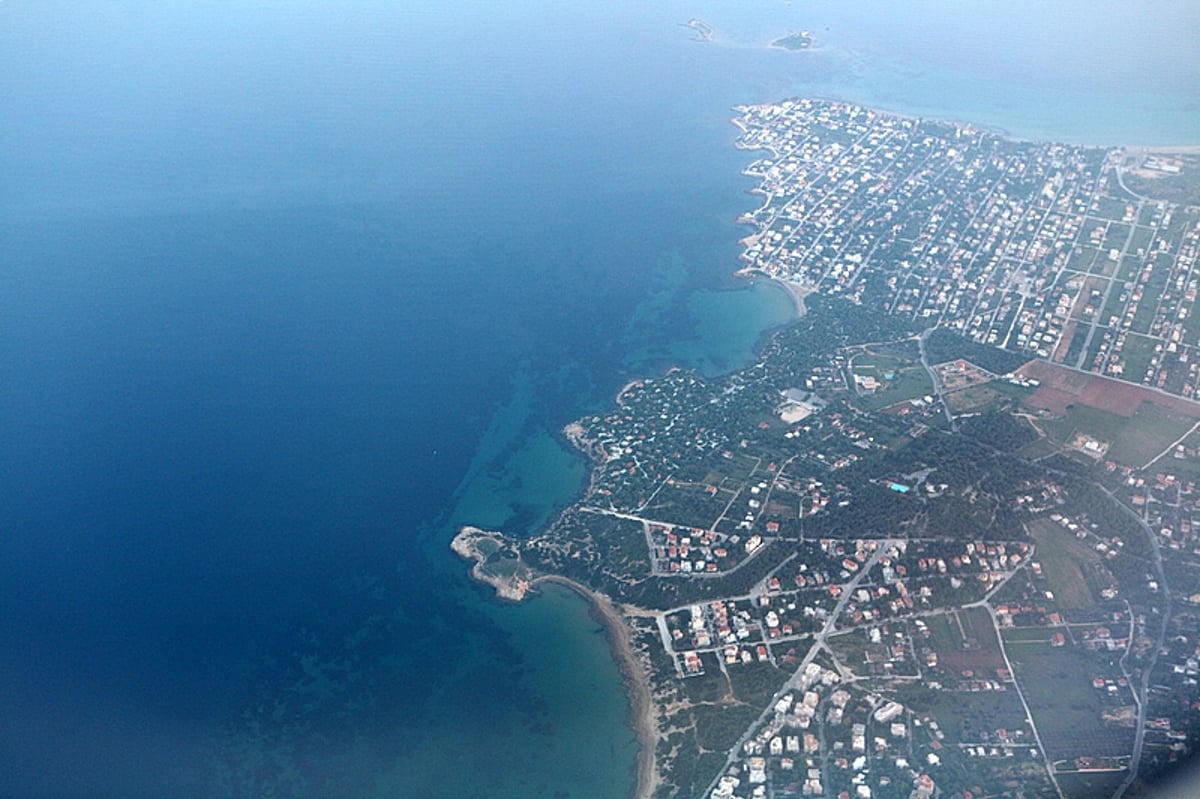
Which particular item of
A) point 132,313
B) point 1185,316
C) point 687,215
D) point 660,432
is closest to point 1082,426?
point 1185,316

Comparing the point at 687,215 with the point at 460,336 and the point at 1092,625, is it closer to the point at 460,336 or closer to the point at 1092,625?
the point at 460,336

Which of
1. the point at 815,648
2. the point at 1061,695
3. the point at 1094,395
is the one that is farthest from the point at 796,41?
the point at 1061,695

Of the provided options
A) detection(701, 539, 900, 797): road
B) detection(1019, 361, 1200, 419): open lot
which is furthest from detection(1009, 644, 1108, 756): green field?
detection(1019, 361, 1200, 419): open lot

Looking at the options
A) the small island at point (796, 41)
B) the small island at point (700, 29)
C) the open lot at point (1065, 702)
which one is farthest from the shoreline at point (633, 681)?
the small island at point (700, 29)

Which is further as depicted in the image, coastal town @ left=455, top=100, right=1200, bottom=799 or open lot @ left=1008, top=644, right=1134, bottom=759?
coastal town @ left=455, top=100, right=1200, bottom=799

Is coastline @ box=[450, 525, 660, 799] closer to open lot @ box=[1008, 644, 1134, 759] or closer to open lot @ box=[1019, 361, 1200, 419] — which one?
open lot @ box=[1008, 644, 1134, 759]
